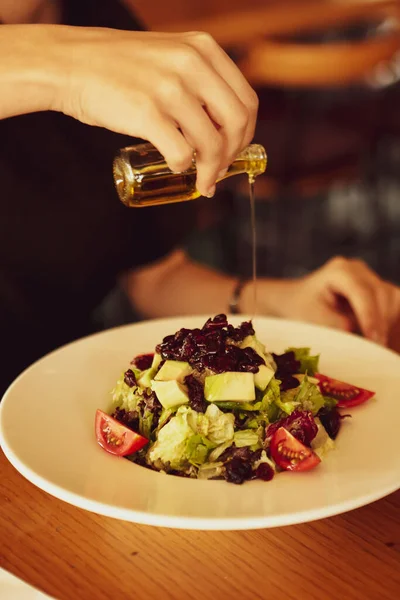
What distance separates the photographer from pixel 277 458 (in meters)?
1.05

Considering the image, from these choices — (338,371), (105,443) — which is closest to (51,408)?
(105,443)

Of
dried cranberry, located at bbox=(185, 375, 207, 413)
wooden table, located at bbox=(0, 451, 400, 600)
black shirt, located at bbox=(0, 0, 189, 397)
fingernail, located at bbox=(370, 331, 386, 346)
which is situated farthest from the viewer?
black shirt, located at bbox=(0, 0, 189, 397)

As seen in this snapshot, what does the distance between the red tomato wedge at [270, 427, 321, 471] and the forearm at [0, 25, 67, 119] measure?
0.58 meters

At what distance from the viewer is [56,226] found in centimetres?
183

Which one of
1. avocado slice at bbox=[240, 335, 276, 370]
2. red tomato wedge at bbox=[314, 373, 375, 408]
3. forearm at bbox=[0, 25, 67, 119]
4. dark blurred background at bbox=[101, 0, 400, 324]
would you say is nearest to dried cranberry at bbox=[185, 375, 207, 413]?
avocado slice at bbox=[240, 335, 276, 370]

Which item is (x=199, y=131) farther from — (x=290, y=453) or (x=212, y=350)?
(x=290, y=453)

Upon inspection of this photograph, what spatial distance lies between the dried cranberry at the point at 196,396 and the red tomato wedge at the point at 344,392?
229mm

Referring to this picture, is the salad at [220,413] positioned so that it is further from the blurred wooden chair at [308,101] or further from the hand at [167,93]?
the blurred wooden chair at [308,101]

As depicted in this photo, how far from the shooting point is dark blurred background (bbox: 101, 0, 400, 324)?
347 cm

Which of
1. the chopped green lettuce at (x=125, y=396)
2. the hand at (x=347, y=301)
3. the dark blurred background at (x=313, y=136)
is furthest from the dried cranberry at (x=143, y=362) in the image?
the dark blurred background at (x=313, y=136)

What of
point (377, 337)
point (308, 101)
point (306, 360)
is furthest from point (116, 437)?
point (308, 101)

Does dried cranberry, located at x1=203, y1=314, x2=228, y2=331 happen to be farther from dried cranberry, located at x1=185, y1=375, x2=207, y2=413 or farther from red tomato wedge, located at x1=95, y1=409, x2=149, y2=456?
red tomato wedge, located at x1=95, y1=409, x2=149, y2=456

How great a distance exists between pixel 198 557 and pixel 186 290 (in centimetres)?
109

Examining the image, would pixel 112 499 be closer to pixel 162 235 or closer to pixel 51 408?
pixel 51 408
